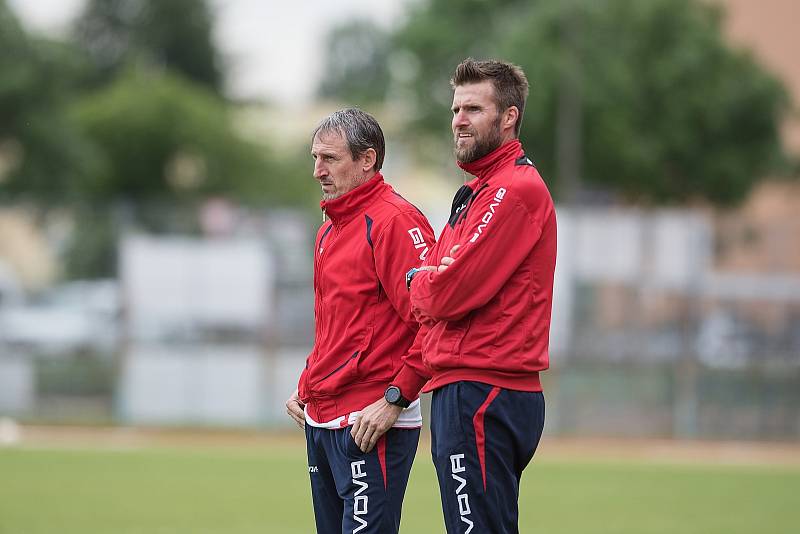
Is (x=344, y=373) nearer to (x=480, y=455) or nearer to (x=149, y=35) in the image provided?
(x=480, y=455)

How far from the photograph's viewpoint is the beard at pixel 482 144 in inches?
193

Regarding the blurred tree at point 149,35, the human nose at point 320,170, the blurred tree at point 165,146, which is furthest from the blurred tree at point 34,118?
the blurred tree at point 149,35

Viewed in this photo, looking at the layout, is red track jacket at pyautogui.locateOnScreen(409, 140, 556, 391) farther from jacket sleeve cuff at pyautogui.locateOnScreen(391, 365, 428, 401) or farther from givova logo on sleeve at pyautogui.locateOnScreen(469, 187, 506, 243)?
jacket sleeve cuff at pyautogui.locateOnScreen(391, 365, 428, 401)

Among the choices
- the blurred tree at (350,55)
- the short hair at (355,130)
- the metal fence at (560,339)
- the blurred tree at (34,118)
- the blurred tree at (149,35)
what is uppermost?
the blurred tree at (350,55)

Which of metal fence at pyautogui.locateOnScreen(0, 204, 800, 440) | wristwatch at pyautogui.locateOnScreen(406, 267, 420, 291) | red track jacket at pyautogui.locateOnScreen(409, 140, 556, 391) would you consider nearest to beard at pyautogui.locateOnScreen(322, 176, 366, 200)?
wristwatch at pyautogui.locateOnScreen(406, 267, 420, 291)

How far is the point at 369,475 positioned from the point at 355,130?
1356 mm

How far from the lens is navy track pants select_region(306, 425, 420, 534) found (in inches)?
202

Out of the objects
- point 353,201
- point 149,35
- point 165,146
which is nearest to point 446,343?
point 353,201

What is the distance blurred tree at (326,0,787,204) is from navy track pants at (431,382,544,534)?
25831 mm

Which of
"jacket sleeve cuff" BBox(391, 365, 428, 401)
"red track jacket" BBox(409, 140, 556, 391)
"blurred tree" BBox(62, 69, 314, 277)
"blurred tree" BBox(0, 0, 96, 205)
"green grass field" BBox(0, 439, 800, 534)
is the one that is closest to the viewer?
"red track jacket" BBox(409, 140, 556, 391)

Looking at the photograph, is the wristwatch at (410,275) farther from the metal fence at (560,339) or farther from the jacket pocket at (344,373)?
the metal fence at (560,339)

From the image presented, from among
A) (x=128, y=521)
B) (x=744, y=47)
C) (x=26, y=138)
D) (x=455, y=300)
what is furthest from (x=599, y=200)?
(x=455, y=300)

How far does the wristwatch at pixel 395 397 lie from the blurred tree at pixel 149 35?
59.2 m

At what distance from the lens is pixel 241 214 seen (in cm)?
2109
